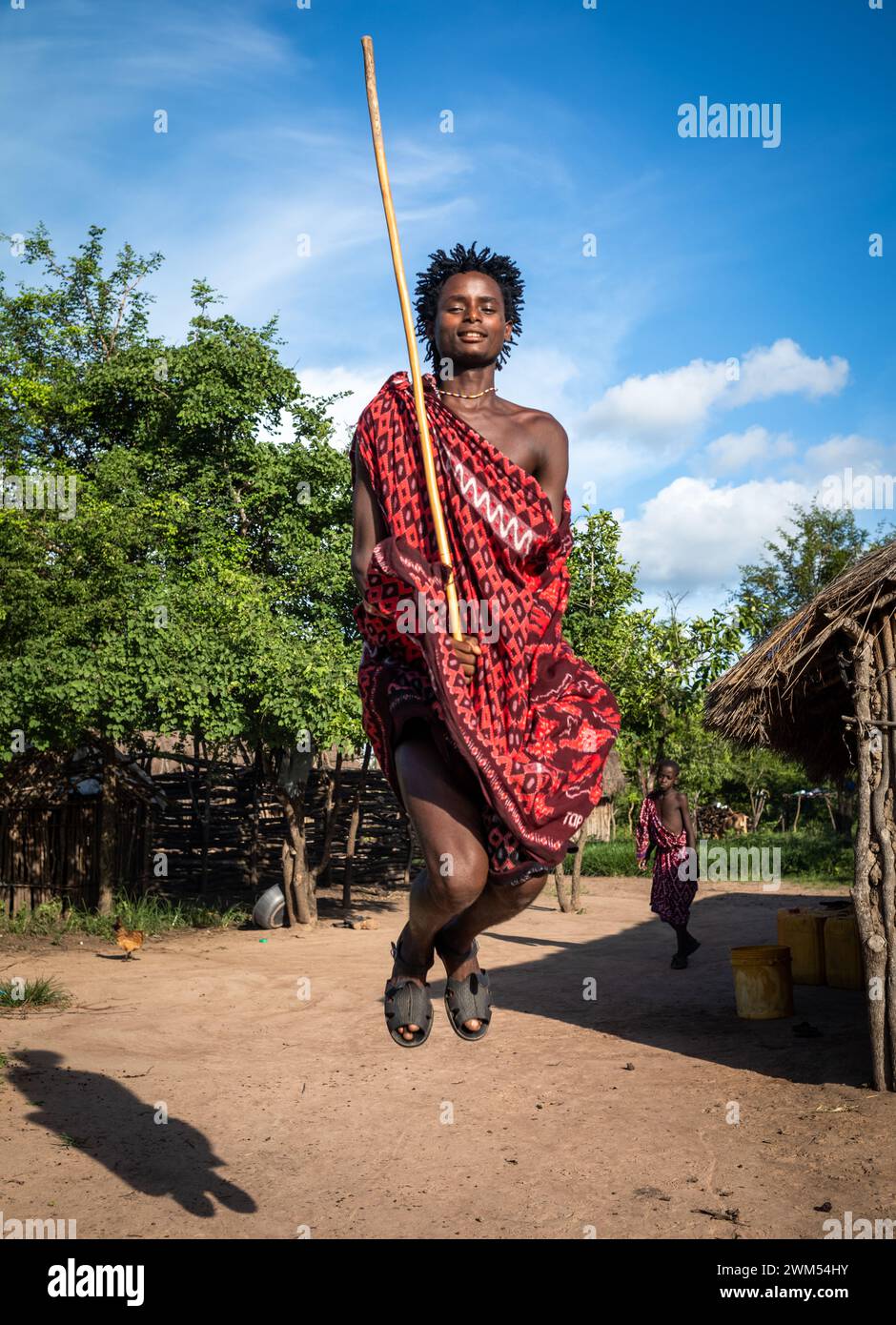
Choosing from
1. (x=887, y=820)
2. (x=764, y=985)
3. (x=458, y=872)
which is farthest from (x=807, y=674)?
(x=458, y=872)

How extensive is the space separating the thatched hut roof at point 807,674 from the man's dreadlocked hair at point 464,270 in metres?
5.44

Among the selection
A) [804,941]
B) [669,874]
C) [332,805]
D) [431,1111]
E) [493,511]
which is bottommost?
[431,1111]

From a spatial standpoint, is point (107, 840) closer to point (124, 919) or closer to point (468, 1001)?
point (124, 919)

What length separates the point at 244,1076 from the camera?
28.7 ft

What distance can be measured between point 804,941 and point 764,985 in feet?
5.58

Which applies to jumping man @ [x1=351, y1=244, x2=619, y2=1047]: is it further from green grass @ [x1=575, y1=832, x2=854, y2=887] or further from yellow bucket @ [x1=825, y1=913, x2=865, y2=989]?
green grass @ [x1=575, y1=832, x2=854, y2=887]

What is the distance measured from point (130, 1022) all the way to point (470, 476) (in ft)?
28.6

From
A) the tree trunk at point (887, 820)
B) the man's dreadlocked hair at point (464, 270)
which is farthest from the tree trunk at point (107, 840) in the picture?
→ the man's dreadlocked hair at point (464, 270)

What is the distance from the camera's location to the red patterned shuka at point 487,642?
2754mm

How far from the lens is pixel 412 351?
2838 mm

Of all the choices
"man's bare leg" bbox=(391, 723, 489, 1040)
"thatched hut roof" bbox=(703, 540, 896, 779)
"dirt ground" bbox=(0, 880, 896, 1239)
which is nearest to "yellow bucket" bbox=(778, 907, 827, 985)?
"dirt ground" bbox=(0, 880, 896, 1239)

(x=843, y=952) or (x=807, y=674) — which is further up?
(x=807, y=674)

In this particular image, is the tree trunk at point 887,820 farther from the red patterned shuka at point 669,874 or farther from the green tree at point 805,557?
the green tree at point 805,557
